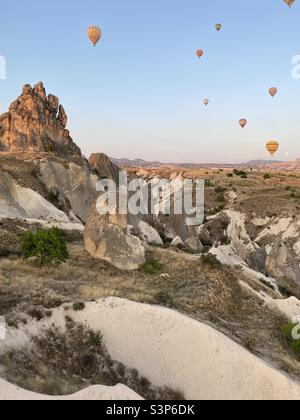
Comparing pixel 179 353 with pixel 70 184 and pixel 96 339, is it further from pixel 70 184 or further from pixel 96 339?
pixel 70 184

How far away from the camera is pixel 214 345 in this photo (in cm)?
1413

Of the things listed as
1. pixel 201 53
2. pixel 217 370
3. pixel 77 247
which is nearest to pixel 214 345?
pixel 217 370

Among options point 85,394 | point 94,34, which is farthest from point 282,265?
point 94,34

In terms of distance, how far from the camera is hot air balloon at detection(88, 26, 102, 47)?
47.0m

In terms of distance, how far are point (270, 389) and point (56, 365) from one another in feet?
22.7

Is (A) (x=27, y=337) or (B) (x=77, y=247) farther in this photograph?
(B) (x=77, y=247)

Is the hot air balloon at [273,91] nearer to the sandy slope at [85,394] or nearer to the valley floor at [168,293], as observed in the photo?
the valley floor at [168,293]

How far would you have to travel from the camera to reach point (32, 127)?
6278 cm

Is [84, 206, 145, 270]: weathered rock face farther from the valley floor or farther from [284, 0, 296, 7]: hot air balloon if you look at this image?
[284, 0, 296, 7]: hot air balloon

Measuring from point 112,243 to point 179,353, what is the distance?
31.3 feet

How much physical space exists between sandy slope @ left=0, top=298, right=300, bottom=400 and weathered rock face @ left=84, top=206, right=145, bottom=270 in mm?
6618

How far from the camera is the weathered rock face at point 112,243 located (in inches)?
883

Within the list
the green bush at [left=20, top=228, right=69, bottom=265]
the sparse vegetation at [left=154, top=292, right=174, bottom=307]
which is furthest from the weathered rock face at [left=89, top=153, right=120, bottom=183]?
the sparse vegetation at [left=154, top=292, right=174, bottom=307]

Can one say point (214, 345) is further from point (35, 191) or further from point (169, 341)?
point (35, 191)
